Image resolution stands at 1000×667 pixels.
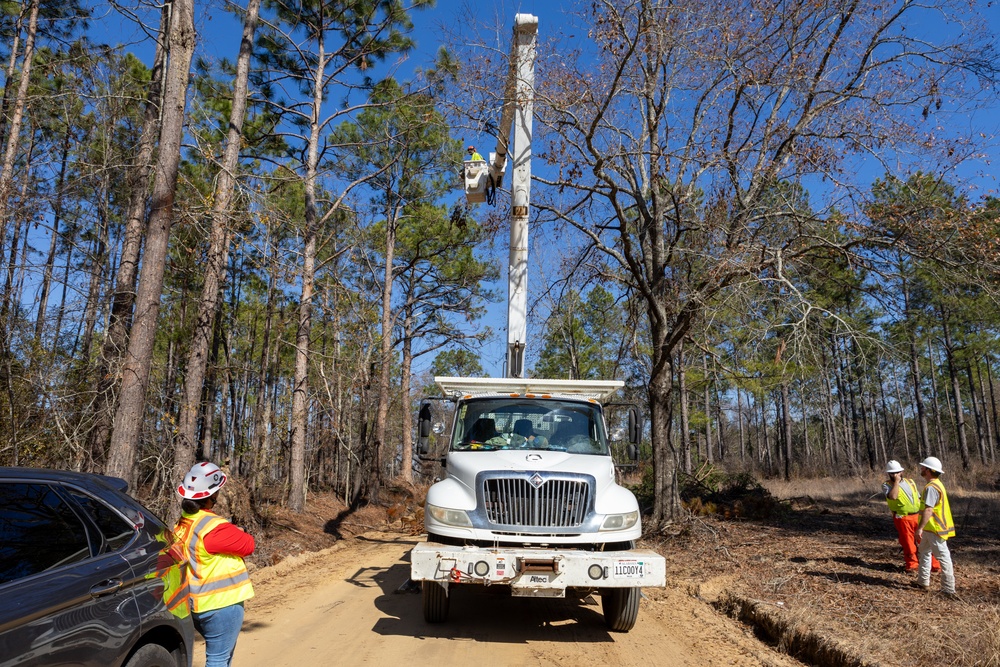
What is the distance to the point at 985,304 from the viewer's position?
30.9m

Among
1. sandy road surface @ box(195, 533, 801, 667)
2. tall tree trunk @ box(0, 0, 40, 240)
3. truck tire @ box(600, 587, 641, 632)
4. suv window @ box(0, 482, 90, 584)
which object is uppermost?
tall tree trunk @ box(0, 0, 40, 240)

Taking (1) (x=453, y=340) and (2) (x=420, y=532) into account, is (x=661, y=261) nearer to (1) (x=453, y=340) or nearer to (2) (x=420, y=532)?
(2) (x=420, y=532)

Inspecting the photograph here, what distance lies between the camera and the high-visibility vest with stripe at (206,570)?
4070 millimetres

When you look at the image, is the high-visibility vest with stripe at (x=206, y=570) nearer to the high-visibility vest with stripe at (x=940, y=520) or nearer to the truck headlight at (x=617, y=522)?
the truck headlight at (x=617, y=522)

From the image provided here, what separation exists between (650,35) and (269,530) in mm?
12208

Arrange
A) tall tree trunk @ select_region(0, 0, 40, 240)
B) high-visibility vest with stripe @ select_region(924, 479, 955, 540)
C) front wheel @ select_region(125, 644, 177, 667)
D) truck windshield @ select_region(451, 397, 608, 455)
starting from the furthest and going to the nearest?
tall tree trunk @ select_region(0, 0, 40, 240) < truck windshield @ select_region(451, 397, 608, 455) < high-visibility vest with stripe @ select_region(924, 479, 955, 540) < front wheel @ select_region(125, 644, 177, 667)

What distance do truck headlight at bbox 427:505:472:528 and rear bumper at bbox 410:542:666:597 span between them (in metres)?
0.45

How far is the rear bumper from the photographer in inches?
250

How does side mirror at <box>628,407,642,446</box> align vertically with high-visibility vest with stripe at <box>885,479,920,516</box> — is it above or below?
above

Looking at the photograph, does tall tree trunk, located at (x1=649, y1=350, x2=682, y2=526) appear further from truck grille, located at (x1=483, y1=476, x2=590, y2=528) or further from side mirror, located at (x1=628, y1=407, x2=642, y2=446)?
truck grille, located at (x1=483, y1=476, x2=590, y2=528)

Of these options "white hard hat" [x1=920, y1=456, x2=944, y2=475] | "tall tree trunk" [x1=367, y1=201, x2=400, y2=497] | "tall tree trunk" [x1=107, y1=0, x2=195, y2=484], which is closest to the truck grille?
"white hard hat" [x1=920, y1=456, x2=944, y2=475]

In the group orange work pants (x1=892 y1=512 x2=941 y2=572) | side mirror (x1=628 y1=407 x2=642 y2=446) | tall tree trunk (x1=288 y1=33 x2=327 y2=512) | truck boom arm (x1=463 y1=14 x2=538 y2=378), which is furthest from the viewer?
tall tree trunk (x1=288 y1=33 x2=327 y2=512)

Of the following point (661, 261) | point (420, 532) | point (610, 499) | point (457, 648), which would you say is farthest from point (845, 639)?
point (420, 532)

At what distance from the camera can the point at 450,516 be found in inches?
273
